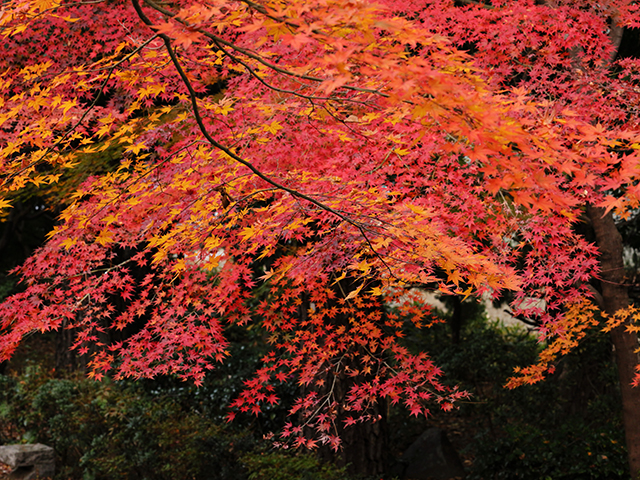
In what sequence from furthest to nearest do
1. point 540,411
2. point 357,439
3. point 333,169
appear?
point 540,411
point 357,439
point 333,169

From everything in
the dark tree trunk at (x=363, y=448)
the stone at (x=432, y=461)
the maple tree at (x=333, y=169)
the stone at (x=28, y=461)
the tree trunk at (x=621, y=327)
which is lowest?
the stone at (x=432, y=461)

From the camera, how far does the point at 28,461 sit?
730cm

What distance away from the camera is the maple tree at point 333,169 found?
105 inches

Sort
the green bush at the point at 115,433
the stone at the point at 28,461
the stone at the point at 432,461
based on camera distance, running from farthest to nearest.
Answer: the stone at the point at 432,461 < the stone at the point at 28,461 < the green bush at the point at 115,433

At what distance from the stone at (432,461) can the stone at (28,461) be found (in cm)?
517

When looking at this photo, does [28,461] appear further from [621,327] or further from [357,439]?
[621,327]

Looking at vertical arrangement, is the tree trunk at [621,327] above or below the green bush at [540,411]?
above

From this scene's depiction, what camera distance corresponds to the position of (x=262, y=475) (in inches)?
224

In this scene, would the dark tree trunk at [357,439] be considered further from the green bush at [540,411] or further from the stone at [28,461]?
→ the stone at [28,461]

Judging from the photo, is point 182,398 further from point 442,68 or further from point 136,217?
point 442,68

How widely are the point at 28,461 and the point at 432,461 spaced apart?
5955 millimetres

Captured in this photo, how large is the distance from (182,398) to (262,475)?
166 inches

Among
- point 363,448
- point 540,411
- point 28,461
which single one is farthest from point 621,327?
point 28,461

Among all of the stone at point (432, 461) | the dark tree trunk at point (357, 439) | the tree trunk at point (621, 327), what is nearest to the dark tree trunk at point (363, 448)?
the dark tree trunk at point (357, 439)
